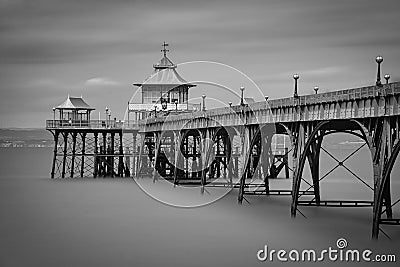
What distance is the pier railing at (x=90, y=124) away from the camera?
8725 cm

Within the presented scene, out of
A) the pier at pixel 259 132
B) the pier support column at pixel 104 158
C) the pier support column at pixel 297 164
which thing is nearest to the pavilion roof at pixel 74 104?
the pier at pixel 259 132

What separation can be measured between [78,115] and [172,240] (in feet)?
170

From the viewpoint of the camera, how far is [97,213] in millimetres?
52969

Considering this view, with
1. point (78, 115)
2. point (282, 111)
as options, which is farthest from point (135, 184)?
point (282, 111)

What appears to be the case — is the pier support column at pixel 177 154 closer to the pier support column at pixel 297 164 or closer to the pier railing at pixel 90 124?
→ the pier railing at pixel 90 124

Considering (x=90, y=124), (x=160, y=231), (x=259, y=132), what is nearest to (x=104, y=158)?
(x=90, y=124)

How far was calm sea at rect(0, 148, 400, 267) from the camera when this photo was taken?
3562 centimetres

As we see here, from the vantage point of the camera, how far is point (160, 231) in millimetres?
43938

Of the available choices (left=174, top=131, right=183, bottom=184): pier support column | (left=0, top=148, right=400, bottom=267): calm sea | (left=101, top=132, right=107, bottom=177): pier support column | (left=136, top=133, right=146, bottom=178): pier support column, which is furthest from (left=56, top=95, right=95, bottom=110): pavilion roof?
(left=0, top=148, right=400, bottom=267): calm sea

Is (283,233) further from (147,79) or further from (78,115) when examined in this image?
(147,79)

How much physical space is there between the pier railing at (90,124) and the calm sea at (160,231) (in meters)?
22.8

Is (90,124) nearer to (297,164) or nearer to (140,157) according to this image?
(140,157)

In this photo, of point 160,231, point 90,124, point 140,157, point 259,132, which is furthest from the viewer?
point 90,124

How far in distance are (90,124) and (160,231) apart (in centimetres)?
4532
